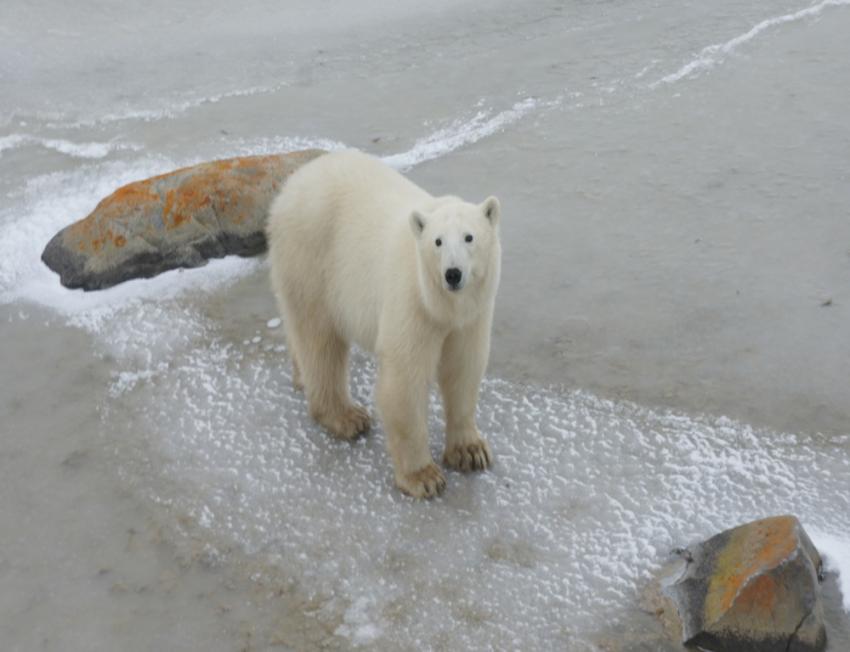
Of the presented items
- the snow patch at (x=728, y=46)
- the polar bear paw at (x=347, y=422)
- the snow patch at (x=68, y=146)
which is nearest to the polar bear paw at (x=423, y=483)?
the polar bear paw at (x=347, y=422)

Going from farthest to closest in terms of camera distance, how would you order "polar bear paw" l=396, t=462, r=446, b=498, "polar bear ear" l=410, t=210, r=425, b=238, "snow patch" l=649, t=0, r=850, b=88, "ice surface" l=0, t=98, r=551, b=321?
"snow patch" l=649, t=0, r=850, b=88, "ice surface" l=0, t=98, r=551, b=321, "polar bear paw" l=396, t=462, r=446, b=498, "polar bear ear" l=410, t=210, r=425, b=238

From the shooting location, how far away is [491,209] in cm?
318

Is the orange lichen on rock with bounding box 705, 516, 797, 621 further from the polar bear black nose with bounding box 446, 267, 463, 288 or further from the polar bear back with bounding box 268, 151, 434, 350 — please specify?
the polar bear back with bounding box 268, 151, 434, 350

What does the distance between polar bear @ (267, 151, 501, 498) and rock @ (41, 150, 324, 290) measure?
1.35 m

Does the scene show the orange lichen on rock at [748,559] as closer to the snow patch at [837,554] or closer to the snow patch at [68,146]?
the snow patch at [837,554]

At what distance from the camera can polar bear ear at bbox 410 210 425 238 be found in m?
3.12

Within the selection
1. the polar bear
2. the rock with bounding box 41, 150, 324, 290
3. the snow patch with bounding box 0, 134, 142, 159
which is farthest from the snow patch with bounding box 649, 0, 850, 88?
the snow patch with bounding box 0, 134, 142, 159

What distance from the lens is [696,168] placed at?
5535 millimetres

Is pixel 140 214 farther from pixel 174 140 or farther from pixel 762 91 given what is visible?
pixel 762 91

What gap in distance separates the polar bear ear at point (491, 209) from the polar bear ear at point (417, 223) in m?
0.21

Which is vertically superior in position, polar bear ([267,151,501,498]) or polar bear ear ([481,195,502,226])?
polar bear ear ([481,195,502,226])

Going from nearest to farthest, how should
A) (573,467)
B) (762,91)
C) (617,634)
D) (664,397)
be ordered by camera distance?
(617,634), (573,467), (664,397), (762,91)

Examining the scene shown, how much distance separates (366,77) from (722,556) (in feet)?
18.2

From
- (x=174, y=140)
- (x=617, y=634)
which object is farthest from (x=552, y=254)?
(x=174, y=140)
